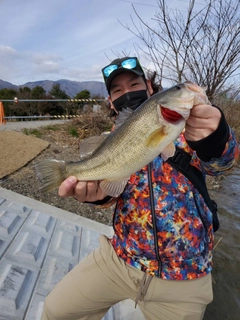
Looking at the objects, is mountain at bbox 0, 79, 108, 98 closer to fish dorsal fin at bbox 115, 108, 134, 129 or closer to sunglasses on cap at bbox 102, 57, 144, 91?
sunglasses on cap at bbox 102, 57, 144, 91

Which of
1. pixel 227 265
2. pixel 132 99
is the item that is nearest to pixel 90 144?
pixel 132 99

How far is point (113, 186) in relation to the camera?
6.27 ft

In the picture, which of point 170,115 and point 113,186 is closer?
point 170,115

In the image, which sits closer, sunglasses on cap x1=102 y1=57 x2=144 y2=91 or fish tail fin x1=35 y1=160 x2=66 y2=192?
fish tail fin x1=35 y1=160 x2=66 y2=192

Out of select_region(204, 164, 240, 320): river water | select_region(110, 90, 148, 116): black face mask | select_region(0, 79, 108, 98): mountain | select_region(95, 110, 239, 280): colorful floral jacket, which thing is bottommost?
select_region(204, 164, 240, 320): river water

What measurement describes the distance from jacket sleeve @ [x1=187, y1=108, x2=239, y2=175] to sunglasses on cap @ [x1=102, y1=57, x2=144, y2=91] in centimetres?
92

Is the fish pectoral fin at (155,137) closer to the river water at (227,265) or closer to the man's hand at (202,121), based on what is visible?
the man's hand at (202,121)

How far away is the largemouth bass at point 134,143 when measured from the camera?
1.56 metres

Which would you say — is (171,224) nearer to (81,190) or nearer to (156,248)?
(156,248)

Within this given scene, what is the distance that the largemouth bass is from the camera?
1.56 metres

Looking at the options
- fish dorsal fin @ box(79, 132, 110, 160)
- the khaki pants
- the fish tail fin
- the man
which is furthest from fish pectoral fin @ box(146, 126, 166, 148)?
the khaki pants

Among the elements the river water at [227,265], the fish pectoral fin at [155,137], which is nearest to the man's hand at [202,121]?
the fish pectoral fin at [155,137]

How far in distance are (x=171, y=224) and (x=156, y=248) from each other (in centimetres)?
20

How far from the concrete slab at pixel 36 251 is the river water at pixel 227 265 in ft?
4.95
